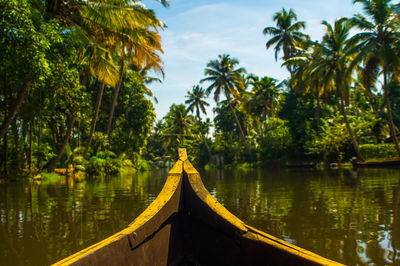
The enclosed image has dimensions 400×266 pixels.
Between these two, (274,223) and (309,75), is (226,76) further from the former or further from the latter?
(274,223)

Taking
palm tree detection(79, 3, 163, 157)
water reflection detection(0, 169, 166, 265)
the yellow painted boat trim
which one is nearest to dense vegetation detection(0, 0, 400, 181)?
palm tree detection(79, 3, 163, 157)

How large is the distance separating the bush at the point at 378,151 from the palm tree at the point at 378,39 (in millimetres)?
4925

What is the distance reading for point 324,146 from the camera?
72.5 ft

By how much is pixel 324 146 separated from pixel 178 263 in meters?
21.7

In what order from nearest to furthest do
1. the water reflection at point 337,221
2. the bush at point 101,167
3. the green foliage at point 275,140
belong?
the water reflection at point 337,221 < the bush at point 101,167 < the green foliage at point 275,140

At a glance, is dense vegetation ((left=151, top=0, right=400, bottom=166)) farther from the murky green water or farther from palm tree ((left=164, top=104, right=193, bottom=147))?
the murky green water

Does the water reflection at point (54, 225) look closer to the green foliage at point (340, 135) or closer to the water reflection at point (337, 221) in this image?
the water reflection at point (337, 221)

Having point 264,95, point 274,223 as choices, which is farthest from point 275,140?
point 274,223

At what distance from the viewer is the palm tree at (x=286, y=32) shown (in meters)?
29.8

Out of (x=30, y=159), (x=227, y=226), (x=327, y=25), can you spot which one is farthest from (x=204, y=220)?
(x=327, y=25)

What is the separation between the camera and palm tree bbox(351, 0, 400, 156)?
50.2 ft

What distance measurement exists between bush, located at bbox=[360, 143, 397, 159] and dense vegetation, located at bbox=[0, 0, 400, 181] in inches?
2.7

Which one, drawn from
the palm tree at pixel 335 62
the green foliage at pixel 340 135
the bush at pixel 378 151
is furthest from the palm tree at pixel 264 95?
the bush at pixel 378 151

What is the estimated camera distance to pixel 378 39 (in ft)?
52.6
